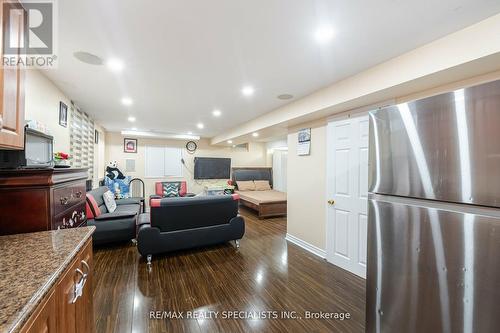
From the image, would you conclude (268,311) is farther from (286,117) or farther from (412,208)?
(286,117)

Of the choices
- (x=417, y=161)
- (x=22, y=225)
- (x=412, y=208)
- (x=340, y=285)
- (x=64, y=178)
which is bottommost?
(x=340, y=285)

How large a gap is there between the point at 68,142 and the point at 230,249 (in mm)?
3077

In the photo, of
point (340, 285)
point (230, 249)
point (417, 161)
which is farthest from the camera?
point (230, 249)

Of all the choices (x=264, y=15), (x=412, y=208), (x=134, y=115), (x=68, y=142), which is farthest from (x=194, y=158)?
(x=412, y=208)

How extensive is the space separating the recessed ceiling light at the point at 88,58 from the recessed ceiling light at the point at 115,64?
0.26 ft

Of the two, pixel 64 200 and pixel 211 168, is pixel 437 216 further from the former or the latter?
pixel 211 168

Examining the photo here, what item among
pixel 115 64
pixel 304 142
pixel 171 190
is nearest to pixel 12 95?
pixel 115 64

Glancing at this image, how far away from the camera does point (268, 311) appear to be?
2004 millimetres

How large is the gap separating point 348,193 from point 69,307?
2863 mm

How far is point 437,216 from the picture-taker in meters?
0.99

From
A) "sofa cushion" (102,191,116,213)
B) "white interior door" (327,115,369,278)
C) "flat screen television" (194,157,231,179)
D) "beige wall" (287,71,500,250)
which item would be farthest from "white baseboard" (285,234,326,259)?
"flat screen television" (194,157,231,179)

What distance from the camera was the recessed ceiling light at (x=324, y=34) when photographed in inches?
61.0

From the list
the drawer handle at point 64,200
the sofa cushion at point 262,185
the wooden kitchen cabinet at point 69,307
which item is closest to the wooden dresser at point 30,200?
the drawer handle at point 64,200

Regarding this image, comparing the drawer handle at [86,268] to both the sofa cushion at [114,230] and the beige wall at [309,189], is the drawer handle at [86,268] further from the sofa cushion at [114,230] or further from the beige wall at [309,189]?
the beige wall at [309,189]
